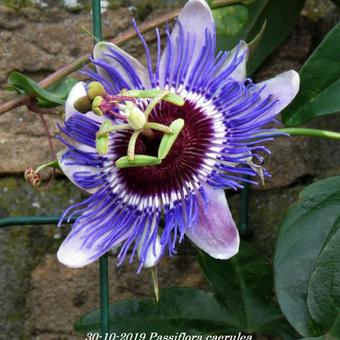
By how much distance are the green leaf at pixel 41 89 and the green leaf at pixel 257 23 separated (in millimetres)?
267

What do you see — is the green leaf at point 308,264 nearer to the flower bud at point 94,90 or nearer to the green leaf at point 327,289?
the green leaf at point 327,289

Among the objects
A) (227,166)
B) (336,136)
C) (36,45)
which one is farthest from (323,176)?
(36,45)

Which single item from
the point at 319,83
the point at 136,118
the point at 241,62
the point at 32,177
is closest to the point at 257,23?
the point at 319,83

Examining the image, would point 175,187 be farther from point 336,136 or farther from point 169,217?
point 336,136

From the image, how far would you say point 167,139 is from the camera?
1098mm

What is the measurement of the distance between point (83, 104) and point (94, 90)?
0.03m

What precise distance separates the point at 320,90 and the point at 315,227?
8.7 inches

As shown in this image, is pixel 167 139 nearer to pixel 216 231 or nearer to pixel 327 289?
pixel 216 231

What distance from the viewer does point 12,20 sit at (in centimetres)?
154

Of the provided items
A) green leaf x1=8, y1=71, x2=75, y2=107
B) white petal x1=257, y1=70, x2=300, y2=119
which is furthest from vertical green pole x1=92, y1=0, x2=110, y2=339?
white petal x1=257, y1=70, x2=300, y2=119

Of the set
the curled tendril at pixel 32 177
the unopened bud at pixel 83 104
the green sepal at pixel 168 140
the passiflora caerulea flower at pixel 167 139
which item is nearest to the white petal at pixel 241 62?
the passiflora caerulea flower at pixel 167 139

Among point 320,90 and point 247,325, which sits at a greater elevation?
point 320,90

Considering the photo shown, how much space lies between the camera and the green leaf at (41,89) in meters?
1.17

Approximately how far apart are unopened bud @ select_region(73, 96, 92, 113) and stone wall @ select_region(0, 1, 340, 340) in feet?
1.47
